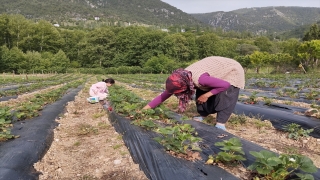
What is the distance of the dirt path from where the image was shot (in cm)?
311

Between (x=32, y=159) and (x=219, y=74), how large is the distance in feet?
9.81

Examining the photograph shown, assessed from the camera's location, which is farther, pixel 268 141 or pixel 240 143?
pixel 268 141

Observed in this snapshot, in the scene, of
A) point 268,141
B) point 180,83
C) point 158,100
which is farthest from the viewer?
point 158,100

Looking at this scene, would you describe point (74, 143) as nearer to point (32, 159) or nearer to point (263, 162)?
point (32, 159)

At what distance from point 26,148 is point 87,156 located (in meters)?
0.89

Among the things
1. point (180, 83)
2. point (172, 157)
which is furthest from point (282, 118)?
point (172, 157)

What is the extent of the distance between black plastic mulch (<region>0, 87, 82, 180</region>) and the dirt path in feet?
0.37

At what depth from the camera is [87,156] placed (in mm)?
3842

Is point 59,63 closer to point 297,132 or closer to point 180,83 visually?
point 180,83

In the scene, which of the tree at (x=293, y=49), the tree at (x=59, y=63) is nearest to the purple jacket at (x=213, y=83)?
the tree at (x=293, y=49)

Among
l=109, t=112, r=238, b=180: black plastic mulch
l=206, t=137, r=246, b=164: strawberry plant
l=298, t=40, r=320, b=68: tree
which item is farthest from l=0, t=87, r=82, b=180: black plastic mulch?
l=298, t=40, r=320, b=68: tree

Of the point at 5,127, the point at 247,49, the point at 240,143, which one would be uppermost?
the point at 247,49

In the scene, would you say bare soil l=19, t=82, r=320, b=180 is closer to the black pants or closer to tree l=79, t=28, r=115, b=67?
the black pants

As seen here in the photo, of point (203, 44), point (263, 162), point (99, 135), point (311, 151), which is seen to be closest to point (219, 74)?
point (311, 151)
